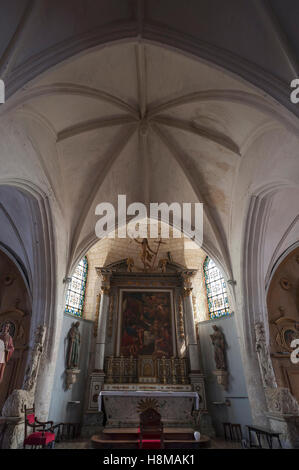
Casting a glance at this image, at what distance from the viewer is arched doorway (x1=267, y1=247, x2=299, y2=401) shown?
9.75 m

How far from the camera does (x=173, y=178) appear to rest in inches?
387

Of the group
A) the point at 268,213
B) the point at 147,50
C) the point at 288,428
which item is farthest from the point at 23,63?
the point at 288,428

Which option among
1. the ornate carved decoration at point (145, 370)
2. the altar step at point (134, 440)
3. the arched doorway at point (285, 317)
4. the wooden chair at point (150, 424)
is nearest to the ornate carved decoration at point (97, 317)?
the ornate carved decoration at point (145, 370)

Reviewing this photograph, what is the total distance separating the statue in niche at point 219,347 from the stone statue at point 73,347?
5.62m

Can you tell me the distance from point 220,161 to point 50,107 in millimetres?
5163

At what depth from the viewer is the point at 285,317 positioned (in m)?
10.6

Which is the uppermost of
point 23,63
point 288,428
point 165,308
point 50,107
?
point 50,107

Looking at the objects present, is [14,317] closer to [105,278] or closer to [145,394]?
[105,278]

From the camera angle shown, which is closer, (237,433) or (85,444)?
(85,444)

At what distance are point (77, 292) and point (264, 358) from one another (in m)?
8.73

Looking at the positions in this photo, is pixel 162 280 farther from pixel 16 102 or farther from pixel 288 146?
pixel 16 102

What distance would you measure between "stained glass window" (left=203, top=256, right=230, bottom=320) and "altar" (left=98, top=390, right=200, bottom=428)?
3.89 meters

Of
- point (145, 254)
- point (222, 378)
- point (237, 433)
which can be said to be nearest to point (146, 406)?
point (222, 378)

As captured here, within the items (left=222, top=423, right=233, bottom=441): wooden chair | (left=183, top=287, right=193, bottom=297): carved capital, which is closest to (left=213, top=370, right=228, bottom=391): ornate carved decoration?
(left=222, top=423, right=233, bottom=441): wooden chair
